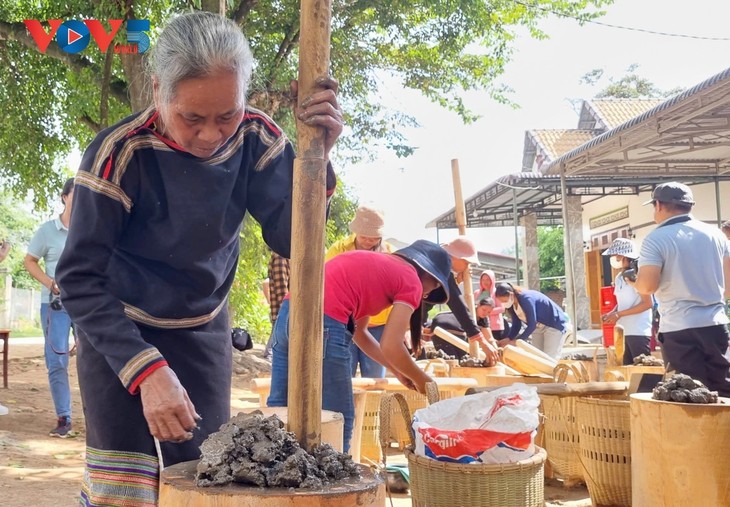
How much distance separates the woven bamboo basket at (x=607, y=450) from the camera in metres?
4.55

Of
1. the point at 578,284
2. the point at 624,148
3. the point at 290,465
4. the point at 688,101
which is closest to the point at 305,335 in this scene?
the point at 290,465

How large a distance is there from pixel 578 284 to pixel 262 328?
8536 millimetres

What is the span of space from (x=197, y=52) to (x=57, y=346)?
472cm

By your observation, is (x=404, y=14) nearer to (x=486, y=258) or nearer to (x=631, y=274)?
(x=631, y=274)

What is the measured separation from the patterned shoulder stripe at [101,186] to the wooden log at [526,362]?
5.11 metres

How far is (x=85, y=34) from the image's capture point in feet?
30.0

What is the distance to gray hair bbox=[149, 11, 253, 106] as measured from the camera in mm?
1850

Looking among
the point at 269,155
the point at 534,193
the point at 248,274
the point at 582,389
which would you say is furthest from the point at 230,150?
the point at 534,193

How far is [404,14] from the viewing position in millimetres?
11000

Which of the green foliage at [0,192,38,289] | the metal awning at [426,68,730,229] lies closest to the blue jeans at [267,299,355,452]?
the metal awning at [426,68,730,229]

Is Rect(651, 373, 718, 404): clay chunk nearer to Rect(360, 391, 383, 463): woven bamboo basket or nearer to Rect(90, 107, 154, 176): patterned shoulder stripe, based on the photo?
Rect(360, 391, 383, 463): woven bamboo basket

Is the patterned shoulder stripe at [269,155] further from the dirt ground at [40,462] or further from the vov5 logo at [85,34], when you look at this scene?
the vov5 logo at [85,34]

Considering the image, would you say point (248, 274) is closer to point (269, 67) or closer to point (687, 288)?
point (269, 67)

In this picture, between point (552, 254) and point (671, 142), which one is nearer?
point (671, 142)
